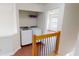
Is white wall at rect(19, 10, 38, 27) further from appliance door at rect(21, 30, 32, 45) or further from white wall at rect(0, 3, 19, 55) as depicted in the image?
white wall at rect(0, 3, 19, 55)

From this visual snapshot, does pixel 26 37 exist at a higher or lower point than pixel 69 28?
lower

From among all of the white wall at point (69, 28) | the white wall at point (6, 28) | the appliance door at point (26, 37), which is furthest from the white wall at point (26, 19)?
the white wall at point (69, 28)

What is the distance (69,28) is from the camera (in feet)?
4.63

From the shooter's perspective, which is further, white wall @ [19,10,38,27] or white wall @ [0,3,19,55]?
white wall @ [19,10,38,27]

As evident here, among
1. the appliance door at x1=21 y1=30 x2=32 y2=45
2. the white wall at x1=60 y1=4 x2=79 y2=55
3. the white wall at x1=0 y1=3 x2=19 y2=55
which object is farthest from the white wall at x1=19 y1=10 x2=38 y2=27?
the white wall at x1=60 y1=4 x2=79 y2=55

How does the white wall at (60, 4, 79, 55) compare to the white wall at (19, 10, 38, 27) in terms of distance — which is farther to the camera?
the white wall at (19, 10, 38, 27)

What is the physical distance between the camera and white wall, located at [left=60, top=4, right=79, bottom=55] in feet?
4.31

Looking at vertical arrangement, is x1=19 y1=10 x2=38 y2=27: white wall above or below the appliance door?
above

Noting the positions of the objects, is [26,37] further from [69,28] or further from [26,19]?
[69,28]

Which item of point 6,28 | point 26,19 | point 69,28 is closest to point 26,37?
point 26,19

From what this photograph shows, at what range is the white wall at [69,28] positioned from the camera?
1312mm

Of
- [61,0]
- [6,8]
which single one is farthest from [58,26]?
[61,0]

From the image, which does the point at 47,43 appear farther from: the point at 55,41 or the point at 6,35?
the point at 6,35

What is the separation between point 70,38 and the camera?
149cm
